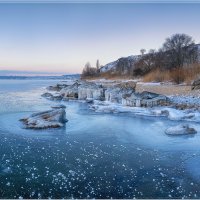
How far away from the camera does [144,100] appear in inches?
738

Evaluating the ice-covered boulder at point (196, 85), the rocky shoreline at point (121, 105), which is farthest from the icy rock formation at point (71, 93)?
the ice-covered boulder at point (196, 85)

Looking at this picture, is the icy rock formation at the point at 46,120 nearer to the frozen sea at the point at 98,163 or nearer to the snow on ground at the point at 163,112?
the frozen sea at the point at 98,163

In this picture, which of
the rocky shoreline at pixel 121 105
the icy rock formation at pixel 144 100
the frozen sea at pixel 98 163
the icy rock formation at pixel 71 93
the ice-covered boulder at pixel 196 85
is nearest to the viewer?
the frozen sea at pixel 98 163

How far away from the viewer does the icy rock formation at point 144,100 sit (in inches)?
731

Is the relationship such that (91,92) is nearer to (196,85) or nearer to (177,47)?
(196,85)

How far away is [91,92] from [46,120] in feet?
42.0

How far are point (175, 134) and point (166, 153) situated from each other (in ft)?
8.63

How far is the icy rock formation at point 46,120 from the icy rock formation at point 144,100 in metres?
6.70

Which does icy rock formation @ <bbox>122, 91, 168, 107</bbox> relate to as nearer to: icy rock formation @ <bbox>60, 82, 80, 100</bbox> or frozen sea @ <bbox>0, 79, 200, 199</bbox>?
frozen sea @ <bbox>0, 79, 200, 199</bbox>

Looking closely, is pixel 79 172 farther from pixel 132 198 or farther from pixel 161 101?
pixel 161 101

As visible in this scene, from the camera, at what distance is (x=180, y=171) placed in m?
7.17

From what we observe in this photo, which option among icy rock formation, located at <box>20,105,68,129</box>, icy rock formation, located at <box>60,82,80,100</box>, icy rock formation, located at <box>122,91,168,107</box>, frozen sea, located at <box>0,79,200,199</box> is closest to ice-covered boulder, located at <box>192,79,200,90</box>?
icy rock formation, located at <box>122,91,168,107</box>

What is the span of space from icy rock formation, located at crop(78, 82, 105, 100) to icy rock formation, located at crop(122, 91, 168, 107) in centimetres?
472

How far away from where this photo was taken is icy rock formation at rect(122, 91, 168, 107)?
18.6 metres
